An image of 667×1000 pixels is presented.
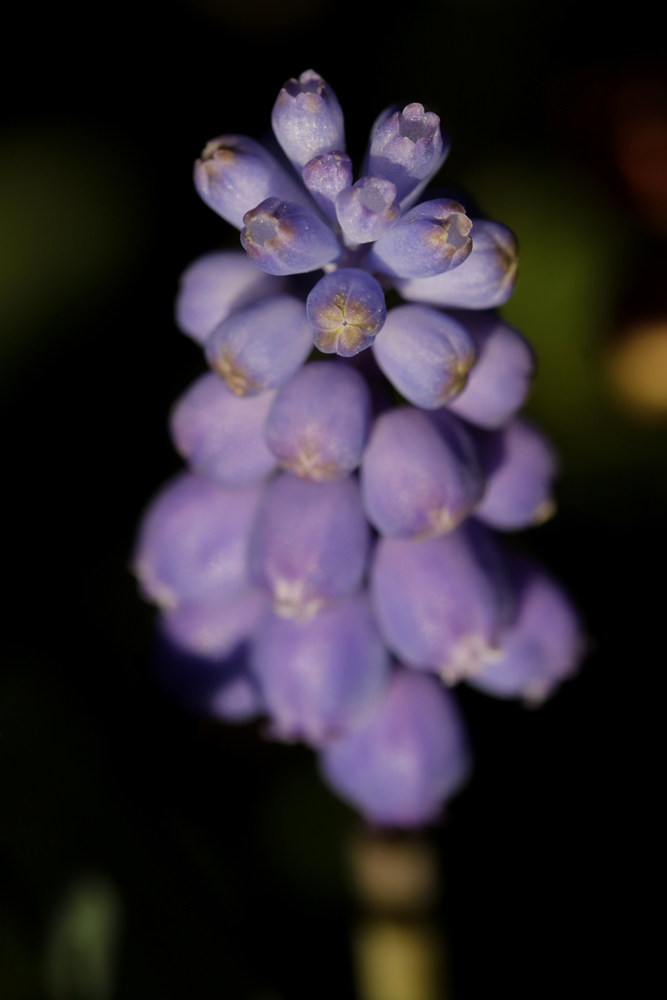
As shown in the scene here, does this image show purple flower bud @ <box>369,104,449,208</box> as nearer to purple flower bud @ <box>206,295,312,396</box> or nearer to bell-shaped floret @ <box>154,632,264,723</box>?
purple flower bud @ <box>206,295,312,396</box>

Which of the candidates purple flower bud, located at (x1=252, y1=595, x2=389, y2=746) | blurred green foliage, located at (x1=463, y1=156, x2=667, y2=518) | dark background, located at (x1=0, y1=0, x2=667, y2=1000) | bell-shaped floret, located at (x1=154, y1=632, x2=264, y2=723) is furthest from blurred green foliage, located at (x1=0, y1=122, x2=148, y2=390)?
purple flower bud, located at (x1=252, y1=595, x2=389, y2=746)

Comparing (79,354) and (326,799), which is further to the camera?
(79,354)

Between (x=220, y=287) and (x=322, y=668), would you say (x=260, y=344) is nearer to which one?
(x=220, y=287)

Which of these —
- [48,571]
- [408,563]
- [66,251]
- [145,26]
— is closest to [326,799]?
[48,571]

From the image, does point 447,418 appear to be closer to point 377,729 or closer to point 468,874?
point 377,729

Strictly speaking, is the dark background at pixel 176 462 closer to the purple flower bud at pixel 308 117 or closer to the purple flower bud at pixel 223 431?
the purple flower bud at pixel 223 431
